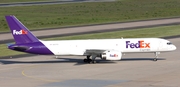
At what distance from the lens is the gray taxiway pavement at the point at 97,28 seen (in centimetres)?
8812

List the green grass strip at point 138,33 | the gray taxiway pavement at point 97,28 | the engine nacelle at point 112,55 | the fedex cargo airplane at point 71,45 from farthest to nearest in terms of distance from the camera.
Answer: the gray taxiway pavement at point 97,28, the green grass strip at point 138,33, the fedex cargo airplane at point 71,45, the engine nacelle at point 112,55

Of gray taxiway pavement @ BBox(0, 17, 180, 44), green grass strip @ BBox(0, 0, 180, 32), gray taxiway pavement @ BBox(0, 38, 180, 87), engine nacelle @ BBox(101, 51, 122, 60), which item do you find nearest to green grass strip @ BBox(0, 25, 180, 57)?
gray taxiway pavement @ BBox(0, 17, 180, 44)

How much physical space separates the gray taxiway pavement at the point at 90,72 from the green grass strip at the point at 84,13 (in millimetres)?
42512

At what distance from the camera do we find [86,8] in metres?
148

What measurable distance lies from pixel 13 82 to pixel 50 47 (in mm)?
12220

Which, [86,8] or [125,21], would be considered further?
[86,8]

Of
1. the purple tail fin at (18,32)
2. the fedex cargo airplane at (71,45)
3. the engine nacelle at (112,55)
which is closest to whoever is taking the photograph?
the engine nacelle at (112,55)

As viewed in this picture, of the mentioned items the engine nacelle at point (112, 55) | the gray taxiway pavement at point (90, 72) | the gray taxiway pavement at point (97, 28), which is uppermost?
the gray taxiway pavement at point (97, 28)

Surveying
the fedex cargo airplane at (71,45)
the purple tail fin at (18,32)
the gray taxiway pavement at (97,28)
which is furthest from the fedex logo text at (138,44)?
the gray taxiway pavement at (97,28)

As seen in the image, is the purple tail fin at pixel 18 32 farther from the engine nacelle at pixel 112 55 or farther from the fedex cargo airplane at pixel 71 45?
the engine nacelle at pixel 112 55

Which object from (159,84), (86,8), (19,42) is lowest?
(159,84)

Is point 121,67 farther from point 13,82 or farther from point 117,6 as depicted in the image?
point 117,6

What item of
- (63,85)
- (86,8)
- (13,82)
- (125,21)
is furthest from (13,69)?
(86,8)

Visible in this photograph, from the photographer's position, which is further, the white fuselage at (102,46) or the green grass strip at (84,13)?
the green grass strip at (84,13)
